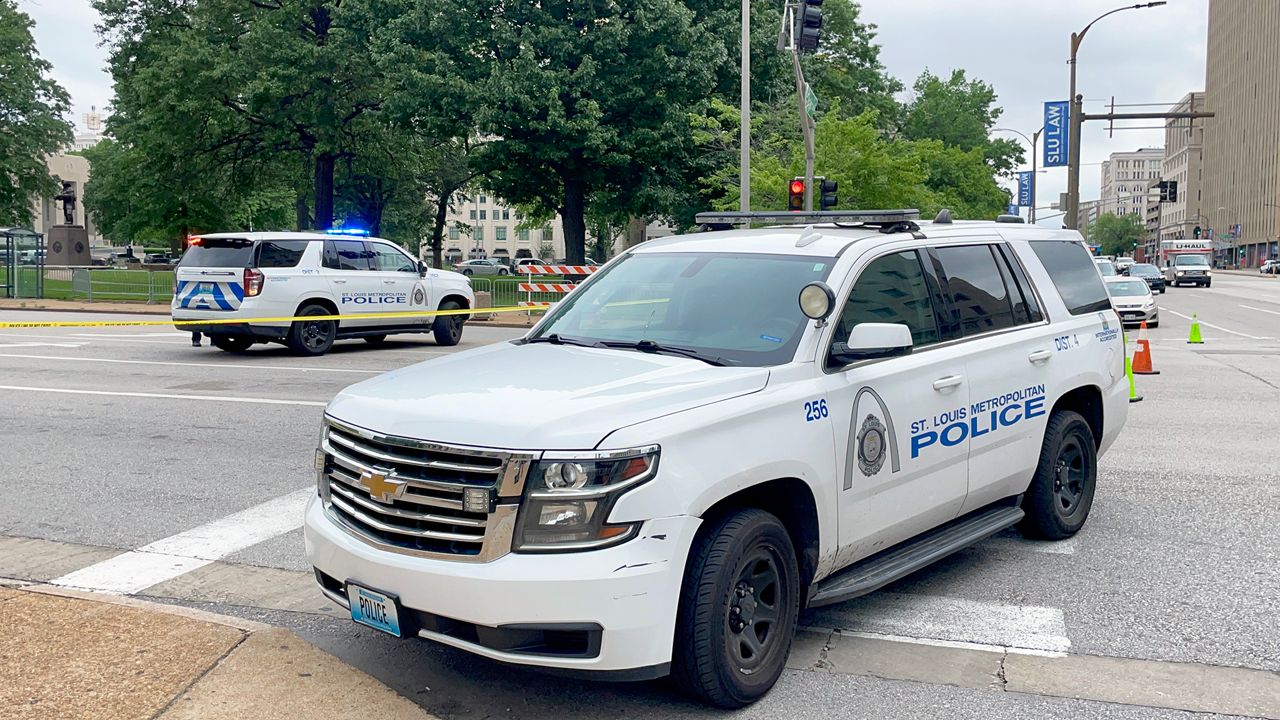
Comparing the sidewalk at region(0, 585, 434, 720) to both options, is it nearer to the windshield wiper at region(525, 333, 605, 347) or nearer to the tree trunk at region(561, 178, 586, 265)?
the windshield wiper at region(525, 333, 605, 347)

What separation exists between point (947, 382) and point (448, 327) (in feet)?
50.3

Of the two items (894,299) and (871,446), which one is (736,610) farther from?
(894,299)

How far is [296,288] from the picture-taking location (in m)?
17.2

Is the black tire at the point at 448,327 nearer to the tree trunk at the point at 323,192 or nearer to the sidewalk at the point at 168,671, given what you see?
the sidewalk at the point at 168,671

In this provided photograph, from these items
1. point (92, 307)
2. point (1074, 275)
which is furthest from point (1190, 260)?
point (1074, 275)

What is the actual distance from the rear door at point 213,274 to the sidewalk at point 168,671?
12.4 meters

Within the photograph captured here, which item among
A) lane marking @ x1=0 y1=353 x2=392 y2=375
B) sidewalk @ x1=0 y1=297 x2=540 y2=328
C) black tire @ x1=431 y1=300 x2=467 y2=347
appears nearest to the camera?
lane marking @ x1=0 y1=353 x2=392 y2=375

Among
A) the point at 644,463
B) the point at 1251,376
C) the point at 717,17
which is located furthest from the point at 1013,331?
the point at 717,17

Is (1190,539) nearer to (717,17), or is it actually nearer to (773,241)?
(773,241)

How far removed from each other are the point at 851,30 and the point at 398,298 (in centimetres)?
3578

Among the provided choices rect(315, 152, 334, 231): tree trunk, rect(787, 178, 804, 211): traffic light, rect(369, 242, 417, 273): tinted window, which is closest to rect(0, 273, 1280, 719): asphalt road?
rect(369, 242, 417, 273): tinted window

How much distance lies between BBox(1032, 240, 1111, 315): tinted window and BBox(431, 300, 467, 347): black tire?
14049 millimetres

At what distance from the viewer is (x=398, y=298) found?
18891mm

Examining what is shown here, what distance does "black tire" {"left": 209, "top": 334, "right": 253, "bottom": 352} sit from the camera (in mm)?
17641
